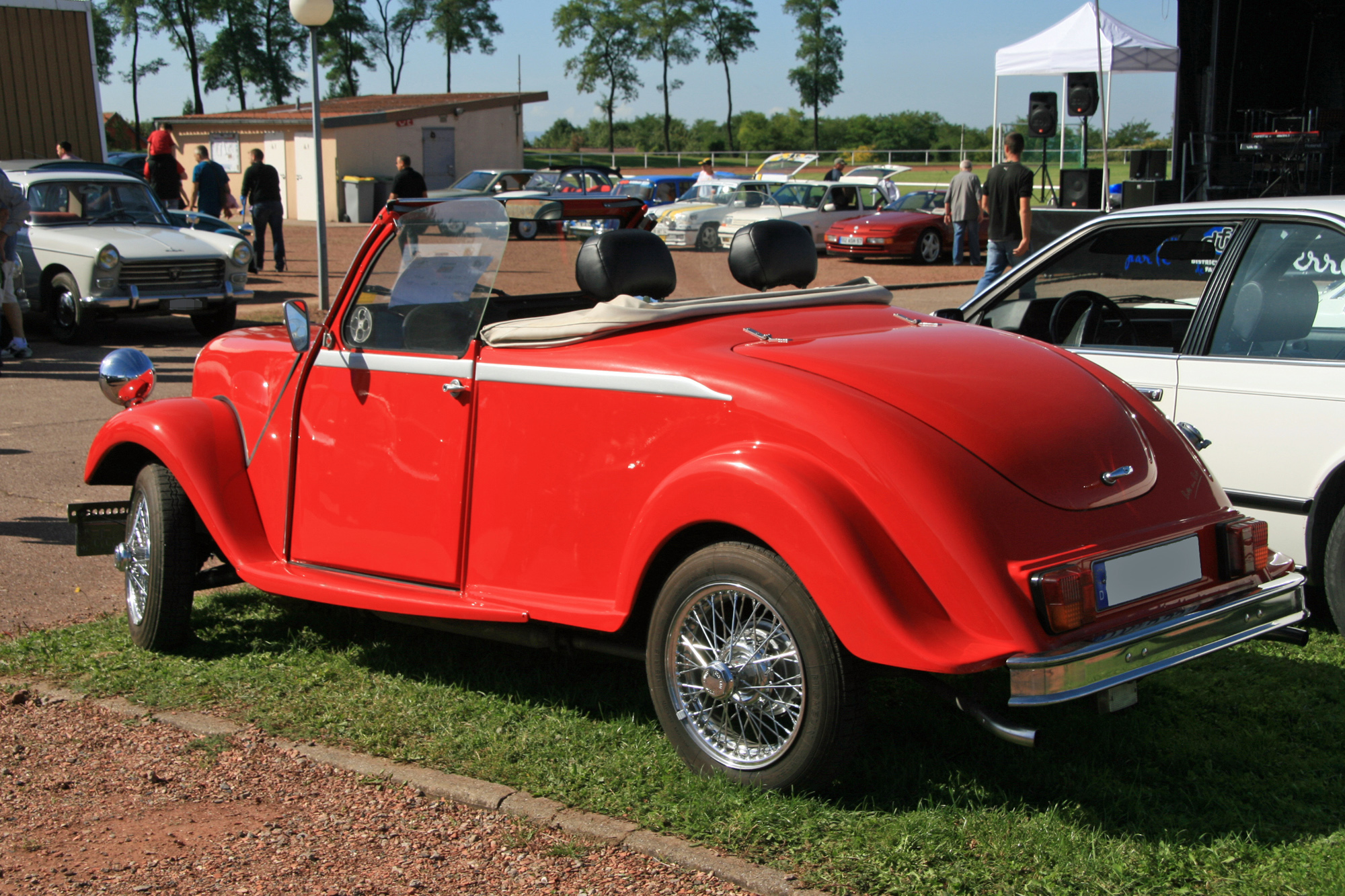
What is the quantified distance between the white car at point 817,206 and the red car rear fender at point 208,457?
18.7 m

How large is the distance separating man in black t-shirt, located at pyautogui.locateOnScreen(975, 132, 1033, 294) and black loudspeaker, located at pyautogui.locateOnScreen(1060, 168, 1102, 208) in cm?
579

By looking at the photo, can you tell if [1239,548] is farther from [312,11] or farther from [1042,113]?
[1042,113]

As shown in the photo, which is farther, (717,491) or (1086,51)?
(1086,51)

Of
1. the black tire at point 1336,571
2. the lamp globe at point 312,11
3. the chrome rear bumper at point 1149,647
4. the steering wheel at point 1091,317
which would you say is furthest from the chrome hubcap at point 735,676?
the lamp globe at point 312,11

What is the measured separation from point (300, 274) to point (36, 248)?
7258mm

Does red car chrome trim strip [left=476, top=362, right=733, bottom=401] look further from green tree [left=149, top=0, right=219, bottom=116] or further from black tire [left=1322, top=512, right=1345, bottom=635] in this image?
green tree [left=149, top=0, right=219, bottom=116]

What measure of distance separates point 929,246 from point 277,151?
2287cm

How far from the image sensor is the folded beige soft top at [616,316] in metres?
3.66

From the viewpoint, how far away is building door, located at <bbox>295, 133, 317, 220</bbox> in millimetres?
36969

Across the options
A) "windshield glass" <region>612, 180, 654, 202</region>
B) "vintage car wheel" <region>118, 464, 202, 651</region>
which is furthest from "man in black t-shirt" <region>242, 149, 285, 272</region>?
"vintage car wheel" <region>118, 464, 202, 651</region>

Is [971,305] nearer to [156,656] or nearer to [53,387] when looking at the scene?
[156,656]

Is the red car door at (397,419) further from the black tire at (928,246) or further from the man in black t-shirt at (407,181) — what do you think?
the black tire at (928,246)

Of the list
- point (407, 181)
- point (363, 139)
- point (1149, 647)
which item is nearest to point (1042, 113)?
point (407, 181)

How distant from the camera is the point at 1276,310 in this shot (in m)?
4.71
